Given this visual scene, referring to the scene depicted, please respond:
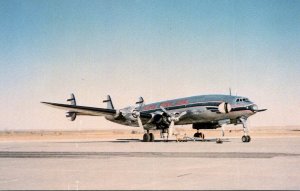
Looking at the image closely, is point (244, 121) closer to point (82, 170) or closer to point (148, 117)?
point (148, 117)

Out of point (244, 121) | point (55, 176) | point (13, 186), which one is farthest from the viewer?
point (244, 121)

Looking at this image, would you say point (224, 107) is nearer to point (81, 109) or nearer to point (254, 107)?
point (254, 107)

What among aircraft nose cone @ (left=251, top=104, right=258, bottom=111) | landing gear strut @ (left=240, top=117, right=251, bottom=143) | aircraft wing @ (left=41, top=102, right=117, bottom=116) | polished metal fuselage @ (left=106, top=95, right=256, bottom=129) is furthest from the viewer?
polished metal fuselage @ (left=106, top=95, right=256, bottom=129)

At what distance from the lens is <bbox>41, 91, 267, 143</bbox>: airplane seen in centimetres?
3788

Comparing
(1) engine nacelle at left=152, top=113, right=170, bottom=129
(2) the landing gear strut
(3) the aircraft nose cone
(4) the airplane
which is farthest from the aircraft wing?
(3) the aircraft nose cone

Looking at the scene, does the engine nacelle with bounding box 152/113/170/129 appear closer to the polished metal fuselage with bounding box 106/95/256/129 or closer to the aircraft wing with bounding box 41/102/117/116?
the polished metal fuselage with bounding box 106/95/256/129

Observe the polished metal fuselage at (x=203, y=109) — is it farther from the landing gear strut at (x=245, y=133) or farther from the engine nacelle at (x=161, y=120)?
the engine nacelle at (x=161, y=120)

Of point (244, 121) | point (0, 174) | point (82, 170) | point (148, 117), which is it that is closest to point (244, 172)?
point (82, 170)

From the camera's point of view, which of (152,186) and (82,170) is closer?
(152,186)

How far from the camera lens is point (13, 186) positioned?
33.4 feet

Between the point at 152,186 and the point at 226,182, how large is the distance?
6.86ft

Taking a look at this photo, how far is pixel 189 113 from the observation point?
4197 centimetres

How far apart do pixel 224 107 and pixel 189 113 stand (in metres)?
4.86

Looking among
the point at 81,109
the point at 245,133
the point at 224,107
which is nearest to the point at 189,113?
the point at 224,107
